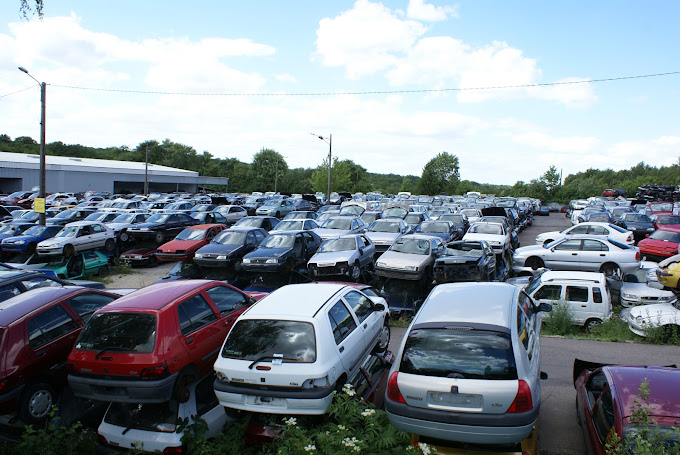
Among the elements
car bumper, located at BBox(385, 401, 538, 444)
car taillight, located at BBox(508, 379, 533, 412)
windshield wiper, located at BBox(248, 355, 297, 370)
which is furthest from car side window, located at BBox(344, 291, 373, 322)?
car taillight, located at BBox(508, 379, 533, 412)

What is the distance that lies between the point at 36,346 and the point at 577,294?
11195 mm

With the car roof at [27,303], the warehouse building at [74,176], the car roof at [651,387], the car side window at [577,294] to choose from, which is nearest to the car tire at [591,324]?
the car side window at [577,294]

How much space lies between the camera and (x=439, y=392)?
459 centimetres

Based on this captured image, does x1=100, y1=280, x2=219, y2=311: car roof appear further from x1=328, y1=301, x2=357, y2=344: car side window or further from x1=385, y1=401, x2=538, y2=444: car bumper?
x1=385, y1=401, x2=538, y2=444: car bumper

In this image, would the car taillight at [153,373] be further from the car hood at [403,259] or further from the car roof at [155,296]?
the car hood at [403,259]

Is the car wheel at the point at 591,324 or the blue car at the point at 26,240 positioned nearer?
the car wheel at the point at 591,324

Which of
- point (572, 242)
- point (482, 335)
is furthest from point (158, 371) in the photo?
point (572, 242)

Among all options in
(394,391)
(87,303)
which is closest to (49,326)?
(87,303)

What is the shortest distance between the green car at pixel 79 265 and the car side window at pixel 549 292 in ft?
47.8

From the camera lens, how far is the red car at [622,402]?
3881 mm

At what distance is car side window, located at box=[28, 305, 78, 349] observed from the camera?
6.41m

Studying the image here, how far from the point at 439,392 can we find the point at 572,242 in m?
13.1

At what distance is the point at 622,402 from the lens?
420 cm

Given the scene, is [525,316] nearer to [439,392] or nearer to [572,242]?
[439,392]
